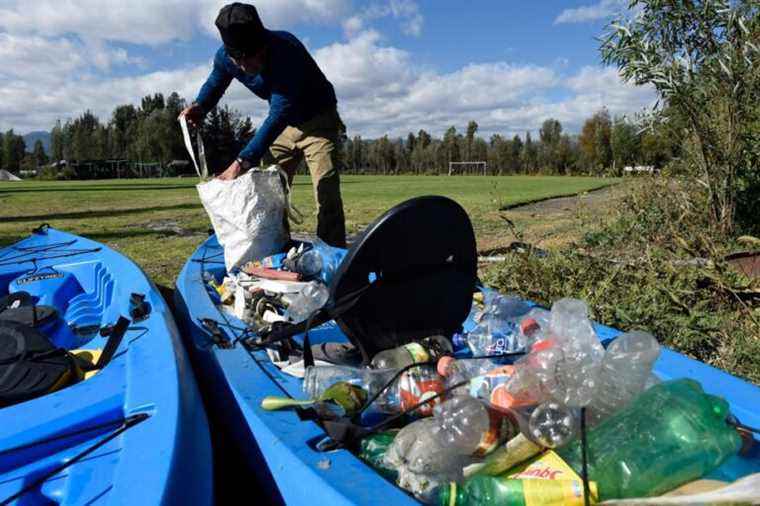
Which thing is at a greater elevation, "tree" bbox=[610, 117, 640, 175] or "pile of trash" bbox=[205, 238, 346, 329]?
"tree" bbox=[610, 117, 640, 175]

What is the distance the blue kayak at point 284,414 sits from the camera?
1.49 metres

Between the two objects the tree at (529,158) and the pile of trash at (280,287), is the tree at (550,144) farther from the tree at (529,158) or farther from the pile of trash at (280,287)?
the pile of trash at (280,287)

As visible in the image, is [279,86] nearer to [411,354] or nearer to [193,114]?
[193,114]

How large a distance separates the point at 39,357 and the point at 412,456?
1.49 meters

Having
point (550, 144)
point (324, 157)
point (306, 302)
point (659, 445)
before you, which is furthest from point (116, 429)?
point (550, 144)

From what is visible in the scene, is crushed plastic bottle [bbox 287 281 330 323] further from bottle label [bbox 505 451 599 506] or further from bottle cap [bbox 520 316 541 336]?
bottle label [bbox 505 451 599 506]

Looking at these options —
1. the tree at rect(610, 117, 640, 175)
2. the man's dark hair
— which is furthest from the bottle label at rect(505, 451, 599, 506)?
the tree at rect(610, 117, 640, 175)

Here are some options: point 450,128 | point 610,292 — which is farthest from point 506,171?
point 610,292

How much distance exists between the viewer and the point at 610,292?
444cm

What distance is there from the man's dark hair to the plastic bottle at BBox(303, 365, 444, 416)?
2628 millimetres

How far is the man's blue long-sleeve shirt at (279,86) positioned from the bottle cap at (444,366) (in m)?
2.38

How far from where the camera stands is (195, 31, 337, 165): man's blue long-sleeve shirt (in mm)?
4195

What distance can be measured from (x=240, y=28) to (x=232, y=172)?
38.1 inches

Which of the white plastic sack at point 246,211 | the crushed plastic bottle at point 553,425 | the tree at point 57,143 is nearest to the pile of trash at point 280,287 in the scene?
the white plastic sack at point 246,211
